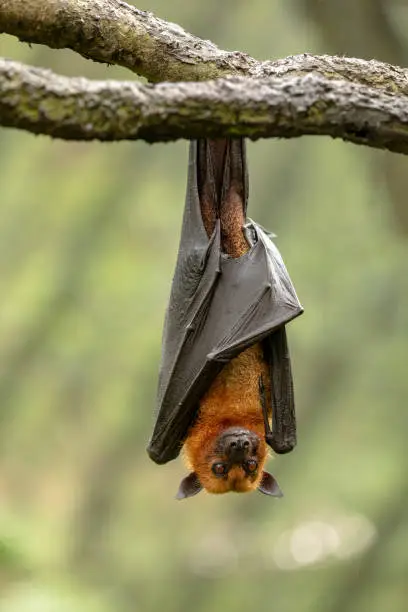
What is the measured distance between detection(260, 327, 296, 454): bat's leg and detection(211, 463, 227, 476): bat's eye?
343mm

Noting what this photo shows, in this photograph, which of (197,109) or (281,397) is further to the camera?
(281,397)

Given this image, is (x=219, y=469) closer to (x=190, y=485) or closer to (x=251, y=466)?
(x=251, y=466)

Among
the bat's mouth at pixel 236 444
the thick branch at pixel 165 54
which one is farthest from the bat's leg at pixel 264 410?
the thick branch at pixel 165 54

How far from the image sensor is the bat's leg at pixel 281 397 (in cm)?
507

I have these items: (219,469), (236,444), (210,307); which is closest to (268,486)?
(219,469)

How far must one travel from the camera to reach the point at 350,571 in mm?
10289

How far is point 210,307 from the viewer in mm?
4969

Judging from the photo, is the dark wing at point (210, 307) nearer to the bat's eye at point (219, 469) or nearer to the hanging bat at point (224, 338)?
the hanging bat at point (224, 338)

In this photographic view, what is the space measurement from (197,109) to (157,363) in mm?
7829

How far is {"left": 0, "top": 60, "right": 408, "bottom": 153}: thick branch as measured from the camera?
2.52 meters

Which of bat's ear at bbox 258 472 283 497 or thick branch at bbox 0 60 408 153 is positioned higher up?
thick branch at bbox 0 60 408 153

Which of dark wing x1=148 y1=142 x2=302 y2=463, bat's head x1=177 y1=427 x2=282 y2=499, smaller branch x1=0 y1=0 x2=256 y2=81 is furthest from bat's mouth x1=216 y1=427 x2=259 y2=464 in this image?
smaller branch x1=0 y1=0 x2=256 y2=81

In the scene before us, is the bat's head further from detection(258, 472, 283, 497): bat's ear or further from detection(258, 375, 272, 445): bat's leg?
detection(258, 375, 272, 445): bat's leg

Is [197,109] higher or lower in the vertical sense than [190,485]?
higher
